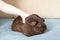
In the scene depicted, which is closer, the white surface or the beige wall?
the white surface

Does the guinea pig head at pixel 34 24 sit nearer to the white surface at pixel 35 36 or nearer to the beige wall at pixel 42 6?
the white surface at pixel 35 36

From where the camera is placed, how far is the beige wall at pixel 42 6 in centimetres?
170

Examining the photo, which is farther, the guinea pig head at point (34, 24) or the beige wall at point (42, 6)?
the beige wall at point (42, 6)

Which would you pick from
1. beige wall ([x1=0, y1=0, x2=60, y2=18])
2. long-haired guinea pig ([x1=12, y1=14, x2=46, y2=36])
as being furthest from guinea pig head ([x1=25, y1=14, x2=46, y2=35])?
beige wall ([x1=0, y1=0, x2=60, y2=18])

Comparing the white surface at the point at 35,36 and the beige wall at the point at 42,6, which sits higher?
the beige wall at the point at 42,6

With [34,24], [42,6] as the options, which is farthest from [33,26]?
[42,6]

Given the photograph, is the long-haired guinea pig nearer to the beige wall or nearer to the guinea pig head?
the guinea pig head

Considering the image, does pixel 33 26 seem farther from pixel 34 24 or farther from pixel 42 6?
pixel 42 6

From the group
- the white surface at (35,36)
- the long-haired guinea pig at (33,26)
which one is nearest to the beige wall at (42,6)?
the white surface at (35,36)

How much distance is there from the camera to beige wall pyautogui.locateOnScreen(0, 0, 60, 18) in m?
1.70

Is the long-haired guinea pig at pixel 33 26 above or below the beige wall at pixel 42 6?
below

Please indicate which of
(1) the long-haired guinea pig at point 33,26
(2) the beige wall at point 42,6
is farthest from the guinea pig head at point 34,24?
(2) the beige wall at point 42,6

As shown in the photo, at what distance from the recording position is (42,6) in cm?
172

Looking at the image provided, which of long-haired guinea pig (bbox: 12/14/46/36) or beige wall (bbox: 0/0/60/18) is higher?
beige wall (bbox: 0/0/60/18)
